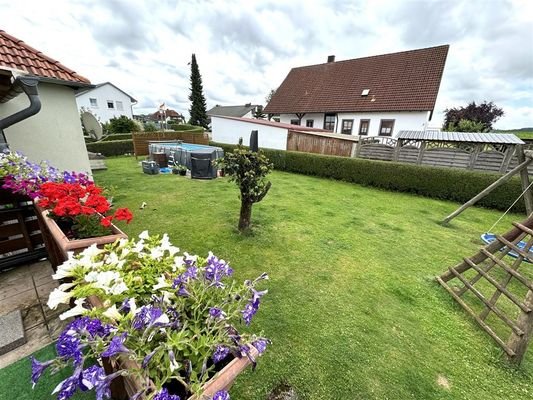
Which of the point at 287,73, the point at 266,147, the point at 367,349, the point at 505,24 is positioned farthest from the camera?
the point at 287,73

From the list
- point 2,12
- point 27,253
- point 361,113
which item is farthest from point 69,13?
point 361,113

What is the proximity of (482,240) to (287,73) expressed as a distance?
25259mm

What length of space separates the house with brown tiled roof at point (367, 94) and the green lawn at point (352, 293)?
462 inches

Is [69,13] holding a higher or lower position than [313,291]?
higher

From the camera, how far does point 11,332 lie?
6.81 ft

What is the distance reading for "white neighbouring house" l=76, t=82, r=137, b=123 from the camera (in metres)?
30.2

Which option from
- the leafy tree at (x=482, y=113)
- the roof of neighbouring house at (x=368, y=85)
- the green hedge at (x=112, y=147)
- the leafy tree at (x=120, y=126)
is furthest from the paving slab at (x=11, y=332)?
the leafy tree at (x=482, y=113)

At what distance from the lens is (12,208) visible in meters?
2.72

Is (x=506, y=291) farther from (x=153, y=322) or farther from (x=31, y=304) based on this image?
(x=31, y=304)

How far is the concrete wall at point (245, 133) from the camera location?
43.9ft

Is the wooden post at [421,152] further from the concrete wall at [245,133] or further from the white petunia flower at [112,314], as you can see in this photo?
the white petunia flower at [112,314]

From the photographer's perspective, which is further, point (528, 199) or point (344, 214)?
point (344, 214)

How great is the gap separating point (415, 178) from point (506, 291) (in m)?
7.27

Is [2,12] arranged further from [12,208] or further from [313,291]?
[313,291]
